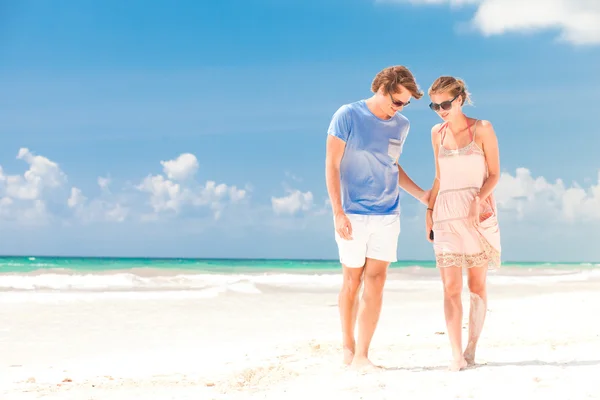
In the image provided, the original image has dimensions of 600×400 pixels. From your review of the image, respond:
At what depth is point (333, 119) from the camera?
454cm

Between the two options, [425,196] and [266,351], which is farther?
[266,351]

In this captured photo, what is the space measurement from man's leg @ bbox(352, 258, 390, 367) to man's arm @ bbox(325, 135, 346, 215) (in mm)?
463

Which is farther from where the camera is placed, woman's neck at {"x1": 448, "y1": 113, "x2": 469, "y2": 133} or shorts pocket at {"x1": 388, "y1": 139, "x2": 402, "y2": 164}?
shorts pocket at {"x1": 388, "y1": 139, "x2": 402, "y2": 164}

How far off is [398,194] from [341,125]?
0.64 meters

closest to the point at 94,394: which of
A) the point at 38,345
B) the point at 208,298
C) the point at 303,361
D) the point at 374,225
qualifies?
the point at 303,361

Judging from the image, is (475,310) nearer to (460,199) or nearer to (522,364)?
(522,364)

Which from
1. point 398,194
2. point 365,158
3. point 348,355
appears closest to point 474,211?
point 398,194

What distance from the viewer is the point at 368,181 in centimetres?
448

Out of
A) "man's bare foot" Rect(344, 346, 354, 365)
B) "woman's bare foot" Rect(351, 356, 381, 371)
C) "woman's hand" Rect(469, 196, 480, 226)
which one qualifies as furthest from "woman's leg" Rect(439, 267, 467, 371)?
"man's bare foot" Rect(344, 346, 354, 365)

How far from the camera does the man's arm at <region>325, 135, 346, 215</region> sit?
446 cm

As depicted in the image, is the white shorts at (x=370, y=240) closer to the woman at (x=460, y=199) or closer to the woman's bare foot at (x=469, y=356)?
the woman at (x=460, y=199)

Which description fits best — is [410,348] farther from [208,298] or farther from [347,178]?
[208,298]

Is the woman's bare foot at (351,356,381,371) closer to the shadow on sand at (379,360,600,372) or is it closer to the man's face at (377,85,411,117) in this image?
the shadow on sand at (379,360,600,372)

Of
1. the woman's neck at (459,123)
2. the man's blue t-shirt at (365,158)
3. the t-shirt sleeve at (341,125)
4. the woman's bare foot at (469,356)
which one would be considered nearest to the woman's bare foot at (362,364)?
the woman's bare foot at (469,356)
